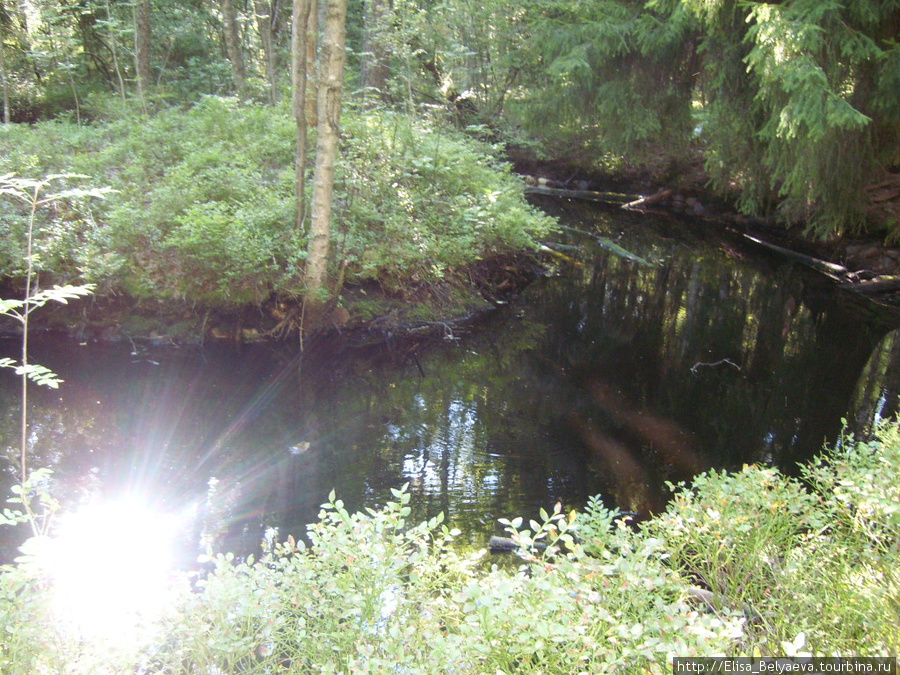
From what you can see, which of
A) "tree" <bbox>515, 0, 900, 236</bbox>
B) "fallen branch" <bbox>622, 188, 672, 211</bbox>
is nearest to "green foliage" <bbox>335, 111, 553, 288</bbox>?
"tree" <bbox>515, 0, 900, 236</bbox>

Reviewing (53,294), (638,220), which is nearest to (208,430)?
(53,294)

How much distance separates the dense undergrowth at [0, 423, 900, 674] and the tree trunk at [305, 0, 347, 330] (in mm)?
5146

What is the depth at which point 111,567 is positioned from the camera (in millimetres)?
3877

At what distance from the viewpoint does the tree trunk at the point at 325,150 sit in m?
6.70

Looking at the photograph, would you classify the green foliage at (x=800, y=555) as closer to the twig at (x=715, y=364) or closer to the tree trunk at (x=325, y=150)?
the twig at (x=715, y=364)

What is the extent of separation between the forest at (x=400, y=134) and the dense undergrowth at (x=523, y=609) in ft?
17.9

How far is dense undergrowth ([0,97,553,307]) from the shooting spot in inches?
294

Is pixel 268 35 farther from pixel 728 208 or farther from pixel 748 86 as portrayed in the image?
pixel 728 208

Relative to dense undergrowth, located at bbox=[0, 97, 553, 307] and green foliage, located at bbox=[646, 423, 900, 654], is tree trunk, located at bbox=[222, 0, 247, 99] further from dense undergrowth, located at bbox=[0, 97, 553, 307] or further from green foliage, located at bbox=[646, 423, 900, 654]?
green foliage, located at bbox=[646, 423, 900, 654]

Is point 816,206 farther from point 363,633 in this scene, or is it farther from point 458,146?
point 363,633

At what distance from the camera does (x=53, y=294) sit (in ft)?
8.38

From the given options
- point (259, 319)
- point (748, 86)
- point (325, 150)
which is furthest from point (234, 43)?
point (748, 86)

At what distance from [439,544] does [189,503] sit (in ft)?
9.36

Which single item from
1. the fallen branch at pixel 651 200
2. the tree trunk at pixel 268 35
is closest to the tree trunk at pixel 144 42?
the tree trunk at pixel 268 35
